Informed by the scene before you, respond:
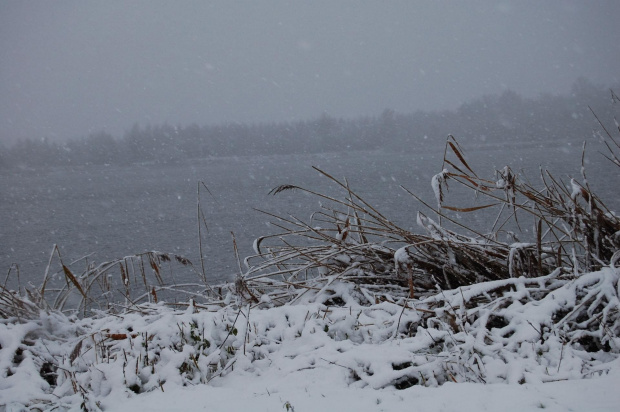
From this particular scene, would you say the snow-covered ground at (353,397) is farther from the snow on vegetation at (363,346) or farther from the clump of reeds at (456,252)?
the clump of reeds at (456,252)

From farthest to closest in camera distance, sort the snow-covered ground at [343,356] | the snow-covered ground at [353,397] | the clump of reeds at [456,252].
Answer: the clump of reeds at [456,252], the snow-covered ground at [343,356], the snow-covered ground at [353,397]

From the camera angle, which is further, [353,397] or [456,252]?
[456,252]

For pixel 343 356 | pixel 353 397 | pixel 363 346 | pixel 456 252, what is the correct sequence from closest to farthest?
pixel 353 397
pixel 343 356
pixel 363 346
pixel 456 252

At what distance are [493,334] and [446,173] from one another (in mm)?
889

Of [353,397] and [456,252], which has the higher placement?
[456,252]

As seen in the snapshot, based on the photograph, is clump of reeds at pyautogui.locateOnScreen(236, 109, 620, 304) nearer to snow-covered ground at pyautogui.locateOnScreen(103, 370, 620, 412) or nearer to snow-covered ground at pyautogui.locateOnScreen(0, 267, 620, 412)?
snow-covered ground at pyautogui.locateOnScreen(0, 267, 620, 412)

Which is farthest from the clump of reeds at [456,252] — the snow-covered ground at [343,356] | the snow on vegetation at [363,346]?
the snow-covered ground at [343,356]

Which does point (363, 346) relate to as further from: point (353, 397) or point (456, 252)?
point (456, 252)

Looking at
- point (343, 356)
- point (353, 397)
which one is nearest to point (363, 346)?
point (343, 356)

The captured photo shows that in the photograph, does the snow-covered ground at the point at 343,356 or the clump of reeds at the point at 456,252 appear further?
the clump of reeds at the point at 456,252

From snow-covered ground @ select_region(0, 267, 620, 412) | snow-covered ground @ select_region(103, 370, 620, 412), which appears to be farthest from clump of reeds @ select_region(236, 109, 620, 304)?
snow-covered ground @ select_region(103, 370, 620, 412)

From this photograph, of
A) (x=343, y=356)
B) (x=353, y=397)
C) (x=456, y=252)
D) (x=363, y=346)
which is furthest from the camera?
(x=456, y=252)

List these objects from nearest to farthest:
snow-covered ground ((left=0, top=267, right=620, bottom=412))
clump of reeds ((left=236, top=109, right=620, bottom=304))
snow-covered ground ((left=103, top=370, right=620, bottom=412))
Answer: snow-covered ground ((left=103, top=370, right=620, bottom=412))
snow-covered ground ((left=0, top=267, right=620, bottom=412))
clump of reeds ((left=236, top=109, right=620, bottom=304))

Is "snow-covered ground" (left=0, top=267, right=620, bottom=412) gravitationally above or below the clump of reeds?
below
